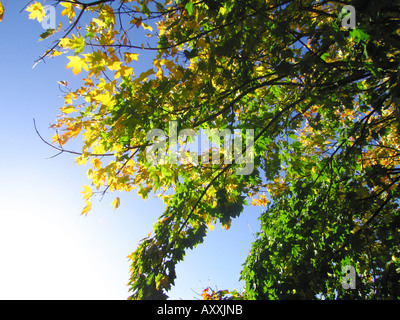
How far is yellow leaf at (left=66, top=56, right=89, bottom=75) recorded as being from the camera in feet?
7.73

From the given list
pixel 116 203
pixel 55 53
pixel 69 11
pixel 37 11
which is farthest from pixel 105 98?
pixel 116 203

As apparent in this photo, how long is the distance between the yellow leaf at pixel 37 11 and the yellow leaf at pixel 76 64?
0.65 meters

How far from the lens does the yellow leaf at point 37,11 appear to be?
2496 mm

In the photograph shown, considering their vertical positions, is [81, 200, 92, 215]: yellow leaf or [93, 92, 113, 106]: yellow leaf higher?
[93, 92, 113, 106]: yellow leaf

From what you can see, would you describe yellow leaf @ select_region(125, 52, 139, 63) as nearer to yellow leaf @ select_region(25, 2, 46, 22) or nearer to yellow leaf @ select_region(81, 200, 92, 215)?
yellow leaf @ select_region(25, 2, 46, 22)

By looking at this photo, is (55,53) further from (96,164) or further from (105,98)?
(96,164)

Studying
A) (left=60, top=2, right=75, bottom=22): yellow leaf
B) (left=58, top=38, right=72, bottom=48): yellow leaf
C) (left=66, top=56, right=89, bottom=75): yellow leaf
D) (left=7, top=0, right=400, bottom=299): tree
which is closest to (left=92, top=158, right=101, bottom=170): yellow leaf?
(left=7, top=0, right=400, bottom=299): tree

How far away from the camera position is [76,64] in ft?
7.82

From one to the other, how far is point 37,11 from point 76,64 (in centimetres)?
79

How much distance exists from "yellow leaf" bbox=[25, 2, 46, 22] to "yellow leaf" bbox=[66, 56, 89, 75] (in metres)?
0.65

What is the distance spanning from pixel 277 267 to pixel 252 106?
2453 millimetres
